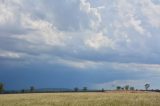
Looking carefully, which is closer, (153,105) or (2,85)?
(153,105)

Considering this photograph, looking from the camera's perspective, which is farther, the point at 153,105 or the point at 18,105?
the point at 18,105

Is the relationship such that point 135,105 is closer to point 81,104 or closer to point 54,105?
point 81,104

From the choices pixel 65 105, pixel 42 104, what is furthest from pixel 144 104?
pixel 42 104

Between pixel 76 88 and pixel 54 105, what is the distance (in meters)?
125

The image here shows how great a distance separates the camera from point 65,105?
168 feet

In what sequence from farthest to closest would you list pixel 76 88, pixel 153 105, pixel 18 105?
pixel 76 88 → pixel 18 105 → pixel 153 105

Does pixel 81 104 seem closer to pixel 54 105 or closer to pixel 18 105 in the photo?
pixel 54 105

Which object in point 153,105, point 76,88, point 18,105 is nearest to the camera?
point 153,105

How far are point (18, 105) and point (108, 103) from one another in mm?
11276

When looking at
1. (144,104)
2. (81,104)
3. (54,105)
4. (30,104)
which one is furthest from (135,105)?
(30,104)

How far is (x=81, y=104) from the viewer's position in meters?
50.6

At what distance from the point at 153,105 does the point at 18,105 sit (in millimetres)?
A: 16701

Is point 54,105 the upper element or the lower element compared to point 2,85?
lower

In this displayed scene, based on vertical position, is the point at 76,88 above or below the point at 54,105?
above
